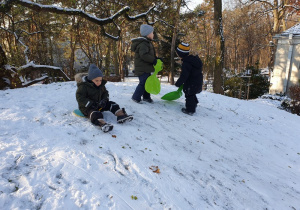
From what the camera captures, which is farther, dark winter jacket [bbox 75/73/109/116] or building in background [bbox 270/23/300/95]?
building in background [bbox 270/23/300/95]

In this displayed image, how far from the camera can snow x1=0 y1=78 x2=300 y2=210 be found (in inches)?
75.1

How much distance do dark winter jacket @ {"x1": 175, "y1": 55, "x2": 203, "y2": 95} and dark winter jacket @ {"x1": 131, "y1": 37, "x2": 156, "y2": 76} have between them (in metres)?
0.73

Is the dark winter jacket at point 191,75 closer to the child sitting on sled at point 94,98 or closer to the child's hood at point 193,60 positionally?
the child's hood at point 193,60

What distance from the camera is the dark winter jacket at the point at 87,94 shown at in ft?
11.1

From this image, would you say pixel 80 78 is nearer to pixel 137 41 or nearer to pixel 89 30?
pixel 137 41

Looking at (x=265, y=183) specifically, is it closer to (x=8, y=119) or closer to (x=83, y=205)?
(x=83, y=205)

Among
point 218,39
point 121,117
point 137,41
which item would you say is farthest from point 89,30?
point 121,117

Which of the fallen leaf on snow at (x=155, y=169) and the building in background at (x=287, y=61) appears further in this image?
the building in background at (x=287, y=61)

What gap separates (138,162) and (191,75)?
2863 millimetres

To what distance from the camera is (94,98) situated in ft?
11.9

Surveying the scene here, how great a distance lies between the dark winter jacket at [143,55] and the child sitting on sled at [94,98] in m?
1.22

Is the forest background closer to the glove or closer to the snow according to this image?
the snow

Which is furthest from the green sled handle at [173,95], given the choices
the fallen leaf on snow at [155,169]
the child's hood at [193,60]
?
the fallen leaf on snow at [155,169]

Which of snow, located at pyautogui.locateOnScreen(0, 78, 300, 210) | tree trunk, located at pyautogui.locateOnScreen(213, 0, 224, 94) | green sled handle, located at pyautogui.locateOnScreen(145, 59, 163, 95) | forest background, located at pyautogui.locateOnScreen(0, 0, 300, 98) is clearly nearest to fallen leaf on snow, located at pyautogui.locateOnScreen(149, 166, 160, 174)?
snow, located at pyautogui.locateOnScreen(0, 78, 300, 210)
